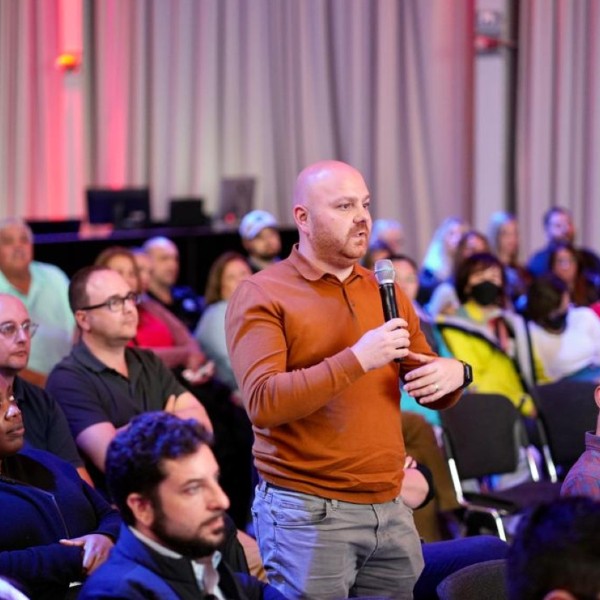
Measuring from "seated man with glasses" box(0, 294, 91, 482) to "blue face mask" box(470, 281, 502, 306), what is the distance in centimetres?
291

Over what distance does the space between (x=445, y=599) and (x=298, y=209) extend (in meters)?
1.01

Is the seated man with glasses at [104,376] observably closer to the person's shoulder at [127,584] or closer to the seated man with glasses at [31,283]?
the seated man with glasses at [31,283]

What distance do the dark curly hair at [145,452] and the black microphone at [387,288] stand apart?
0.64m

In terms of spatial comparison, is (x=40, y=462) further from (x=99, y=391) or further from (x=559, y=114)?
(x=559, y=114)

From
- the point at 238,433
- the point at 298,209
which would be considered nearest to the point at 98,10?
the point at 238,433

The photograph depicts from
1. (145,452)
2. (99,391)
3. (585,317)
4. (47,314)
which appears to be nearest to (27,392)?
(99,391)

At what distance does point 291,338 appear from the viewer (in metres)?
2.80

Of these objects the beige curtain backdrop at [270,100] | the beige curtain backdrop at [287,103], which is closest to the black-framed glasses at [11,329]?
the beige curtain backdrop at [287,103]

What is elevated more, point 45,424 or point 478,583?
point 45,424

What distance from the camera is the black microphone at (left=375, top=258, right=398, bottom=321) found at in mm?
2754

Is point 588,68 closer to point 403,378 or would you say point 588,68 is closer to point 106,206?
point 106,206

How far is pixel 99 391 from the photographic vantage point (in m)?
4.01

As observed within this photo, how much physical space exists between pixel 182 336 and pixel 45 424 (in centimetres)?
213

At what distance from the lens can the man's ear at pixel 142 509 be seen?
2.24m
